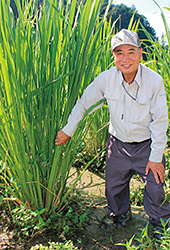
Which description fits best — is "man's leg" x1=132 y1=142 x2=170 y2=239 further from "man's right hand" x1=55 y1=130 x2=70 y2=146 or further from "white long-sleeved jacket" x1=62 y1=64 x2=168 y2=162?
"man's right hand" x1=55 y1=130 x2=70 y2=146

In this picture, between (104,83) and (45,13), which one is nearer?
(45,13)

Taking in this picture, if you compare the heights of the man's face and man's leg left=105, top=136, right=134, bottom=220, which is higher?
the man's face

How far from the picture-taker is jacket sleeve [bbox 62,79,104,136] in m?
1.55

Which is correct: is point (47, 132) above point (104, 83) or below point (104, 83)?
below

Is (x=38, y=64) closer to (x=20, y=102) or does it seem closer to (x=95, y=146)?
(x=20, y=102)

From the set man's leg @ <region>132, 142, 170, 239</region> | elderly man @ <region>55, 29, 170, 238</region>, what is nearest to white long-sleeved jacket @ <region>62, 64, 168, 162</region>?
elderly man @ <region>55, 29, 170, 238</region>

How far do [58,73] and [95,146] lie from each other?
4.99 ft

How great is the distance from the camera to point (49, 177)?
1612 mm

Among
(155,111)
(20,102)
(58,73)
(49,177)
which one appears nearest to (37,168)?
(49,177)

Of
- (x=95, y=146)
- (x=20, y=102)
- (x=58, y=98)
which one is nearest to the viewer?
(x=20, y=102)

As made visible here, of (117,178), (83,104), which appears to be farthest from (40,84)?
(117,178)

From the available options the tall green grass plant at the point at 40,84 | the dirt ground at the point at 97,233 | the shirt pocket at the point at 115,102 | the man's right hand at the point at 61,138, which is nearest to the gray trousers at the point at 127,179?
the dirt ground at the point at 97,233

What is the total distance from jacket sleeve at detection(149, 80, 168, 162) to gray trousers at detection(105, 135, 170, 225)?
121 millimetres

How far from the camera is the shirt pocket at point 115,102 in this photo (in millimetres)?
1635
